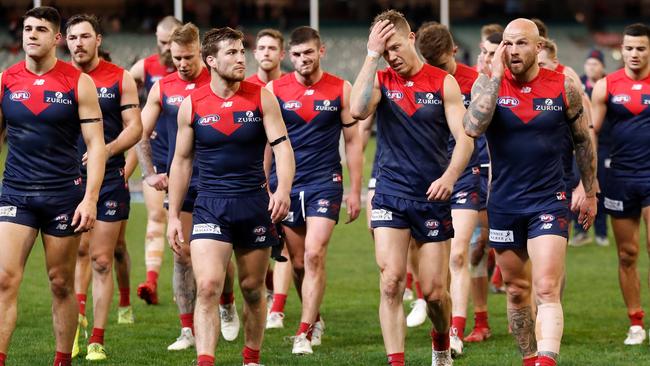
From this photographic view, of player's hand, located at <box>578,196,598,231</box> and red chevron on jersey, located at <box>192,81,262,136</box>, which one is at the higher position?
red chevron on jersey, located at <box>192,81,262,136</box>

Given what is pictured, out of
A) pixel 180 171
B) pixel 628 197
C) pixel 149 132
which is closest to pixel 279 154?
pixel 180 171

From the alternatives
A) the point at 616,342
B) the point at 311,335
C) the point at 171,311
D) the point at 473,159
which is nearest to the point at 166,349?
the point at 311,335

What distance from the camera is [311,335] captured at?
10750mm

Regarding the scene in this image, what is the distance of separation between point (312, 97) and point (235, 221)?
95.2 inches

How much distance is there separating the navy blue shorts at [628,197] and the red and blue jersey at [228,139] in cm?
342

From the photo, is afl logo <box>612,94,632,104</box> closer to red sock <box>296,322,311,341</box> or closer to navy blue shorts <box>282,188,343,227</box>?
navy blue shorts <box>282,188,343,227</box>

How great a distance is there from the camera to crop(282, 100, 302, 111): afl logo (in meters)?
11.0

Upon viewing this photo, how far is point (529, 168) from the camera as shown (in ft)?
28.6

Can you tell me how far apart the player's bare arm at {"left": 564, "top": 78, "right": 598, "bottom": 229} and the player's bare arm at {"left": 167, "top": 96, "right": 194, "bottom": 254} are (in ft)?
8.43

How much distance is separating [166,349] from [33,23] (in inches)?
125

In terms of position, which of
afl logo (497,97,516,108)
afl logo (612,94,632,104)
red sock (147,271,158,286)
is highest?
afl logo (612,94,632,104)

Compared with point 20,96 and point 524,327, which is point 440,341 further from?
point 20,96

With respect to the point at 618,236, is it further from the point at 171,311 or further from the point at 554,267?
the point at 171,311

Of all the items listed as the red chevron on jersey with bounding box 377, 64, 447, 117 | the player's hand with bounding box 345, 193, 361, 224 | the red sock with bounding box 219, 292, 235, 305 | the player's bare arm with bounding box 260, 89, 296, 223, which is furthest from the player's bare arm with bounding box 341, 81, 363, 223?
the player's bare arm with bounding box 260, 89, 296, 223
